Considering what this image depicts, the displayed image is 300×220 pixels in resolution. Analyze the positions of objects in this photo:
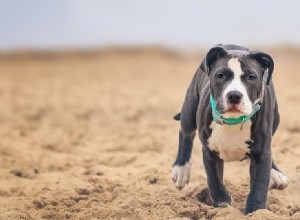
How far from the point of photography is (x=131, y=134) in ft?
32.1

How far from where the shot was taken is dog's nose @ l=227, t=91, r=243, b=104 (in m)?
5.03

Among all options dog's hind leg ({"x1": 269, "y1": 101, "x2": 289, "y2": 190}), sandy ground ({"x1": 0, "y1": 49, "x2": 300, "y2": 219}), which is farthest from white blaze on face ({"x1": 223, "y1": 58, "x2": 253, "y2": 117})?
dog's hind leg ({"x1": 269, "y1": 101, "x2": 289, "y2": 190})

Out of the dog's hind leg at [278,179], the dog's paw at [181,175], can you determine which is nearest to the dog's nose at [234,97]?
the dog's hind leg at [278,179]

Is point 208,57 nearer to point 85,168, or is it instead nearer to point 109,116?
point 85,168

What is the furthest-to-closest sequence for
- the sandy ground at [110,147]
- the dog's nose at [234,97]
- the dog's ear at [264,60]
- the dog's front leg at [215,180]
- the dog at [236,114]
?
the sandy ground at [110,147] → the dog's front leg at [215,180] → the dog's ear at [264,60] → the dog at [236,114] → the dog's nose at [234,97]

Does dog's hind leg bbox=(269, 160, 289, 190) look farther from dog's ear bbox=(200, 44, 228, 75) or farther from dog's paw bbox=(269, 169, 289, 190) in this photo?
dog's ear bbox=(200, 44, 228, 75)

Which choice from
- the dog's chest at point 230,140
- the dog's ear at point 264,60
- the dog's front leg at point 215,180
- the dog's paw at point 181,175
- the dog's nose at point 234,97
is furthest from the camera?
the dog's paw at point 181,175

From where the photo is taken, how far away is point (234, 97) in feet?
16.5

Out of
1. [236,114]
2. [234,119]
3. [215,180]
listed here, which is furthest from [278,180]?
[236,114]

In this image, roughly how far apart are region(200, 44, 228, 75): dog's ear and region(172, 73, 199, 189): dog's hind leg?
77 cm

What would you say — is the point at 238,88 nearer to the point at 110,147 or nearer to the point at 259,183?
the point at 259,183

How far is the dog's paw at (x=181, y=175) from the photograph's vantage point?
6.50 m

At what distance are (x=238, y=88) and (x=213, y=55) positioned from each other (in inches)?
18.6

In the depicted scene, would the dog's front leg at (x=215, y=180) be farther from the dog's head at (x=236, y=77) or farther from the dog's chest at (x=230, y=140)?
the dog's head at (x=236, y=77)
